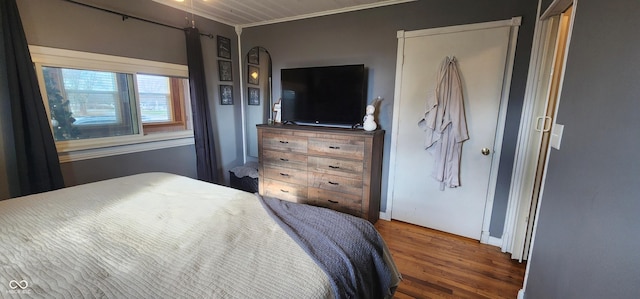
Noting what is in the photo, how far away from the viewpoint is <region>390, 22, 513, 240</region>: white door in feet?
7.23

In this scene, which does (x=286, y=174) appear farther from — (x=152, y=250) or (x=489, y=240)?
(x=489, y=240)

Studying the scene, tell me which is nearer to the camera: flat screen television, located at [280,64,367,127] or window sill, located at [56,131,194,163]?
window sill, located at [56,131,194,163]

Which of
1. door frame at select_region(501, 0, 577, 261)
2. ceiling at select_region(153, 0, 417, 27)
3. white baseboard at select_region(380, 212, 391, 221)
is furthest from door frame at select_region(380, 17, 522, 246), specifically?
ceiling at select_region(153, 0, 417, 27)

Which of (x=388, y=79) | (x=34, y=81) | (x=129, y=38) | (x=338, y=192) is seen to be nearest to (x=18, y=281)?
(x=34, y=81)

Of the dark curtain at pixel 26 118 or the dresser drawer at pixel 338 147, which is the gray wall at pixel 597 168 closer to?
the dresser drawer at pixel 338 147

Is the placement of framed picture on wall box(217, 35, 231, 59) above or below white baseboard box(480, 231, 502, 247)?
above

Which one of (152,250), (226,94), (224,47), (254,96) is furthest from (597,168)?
(224,47)

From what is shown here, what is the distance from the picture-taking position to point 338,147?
2.54 metres

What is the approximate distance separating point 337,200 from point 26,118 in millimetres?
2578

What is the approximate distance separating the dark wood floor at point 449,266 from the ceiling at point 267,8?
7.51 ft

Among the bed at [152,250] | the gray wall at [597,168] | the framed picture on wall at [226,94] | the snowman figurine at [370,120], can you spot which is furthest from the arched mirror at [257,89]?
the gray wall at [597,168]

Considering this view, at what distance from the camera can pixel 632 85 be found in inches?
30.3

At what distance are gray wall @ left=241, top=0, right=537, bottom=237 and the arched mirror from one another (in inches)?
4.0

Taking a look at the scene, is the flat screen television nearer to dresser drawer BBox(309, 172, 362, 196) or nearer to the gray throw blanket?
dresser drawer BBox(309, 172, 362, 196)
